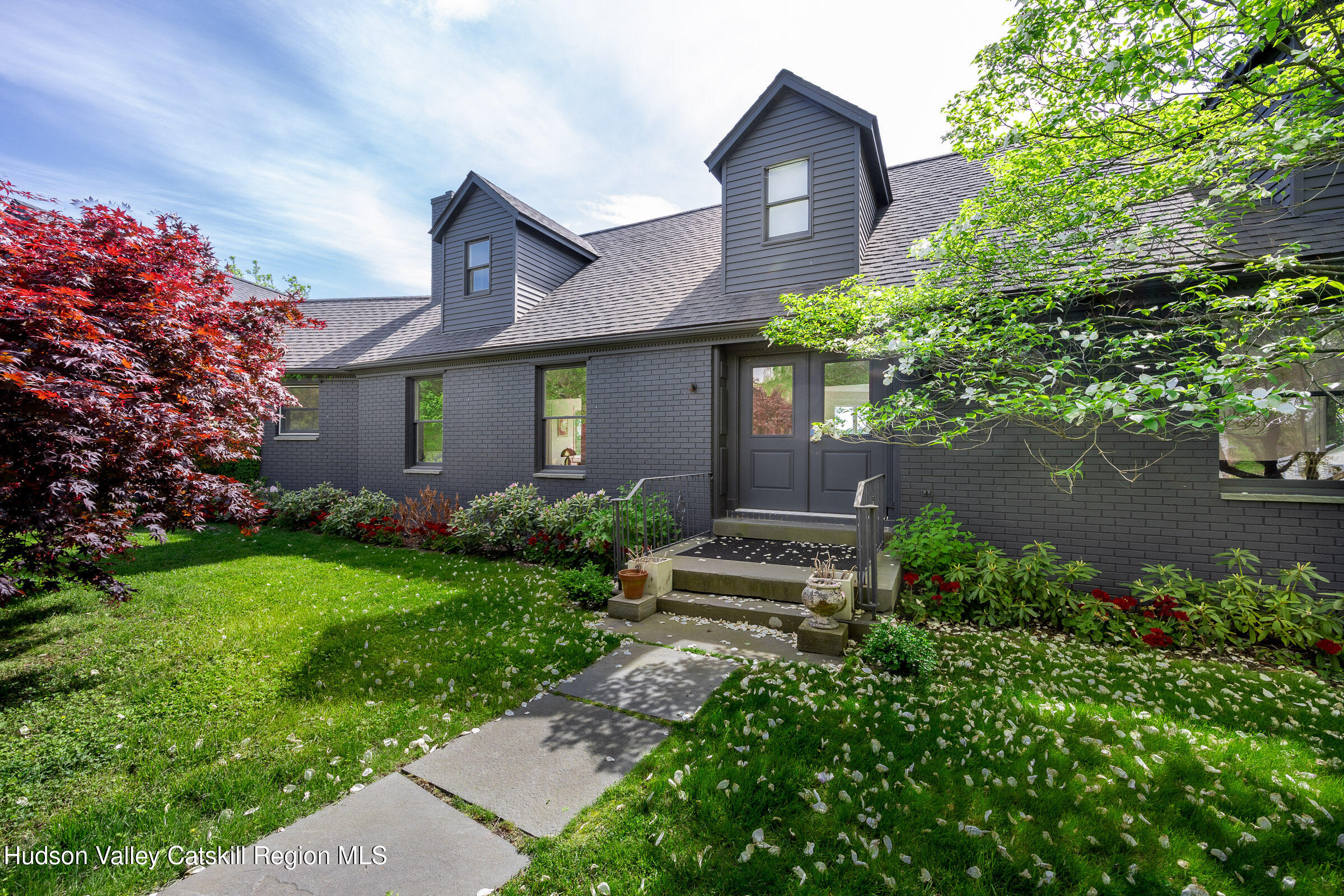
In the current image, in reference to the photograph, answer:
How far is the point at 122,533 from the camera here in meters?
4.05

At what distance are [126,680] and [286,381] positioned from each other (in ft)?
34.5

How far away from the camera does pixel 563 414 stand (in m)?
9.01

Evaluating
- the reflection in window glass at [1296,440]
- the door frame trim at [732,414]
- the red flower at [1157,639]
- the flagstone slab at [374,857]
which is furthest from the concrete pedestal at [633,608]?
the reflection in window glass at [1296,440]

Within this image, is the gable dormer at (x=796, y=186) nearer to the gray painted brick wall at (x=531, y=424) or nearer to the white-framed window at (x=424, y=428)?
the gray painted brick wall at (x=531, y=424)

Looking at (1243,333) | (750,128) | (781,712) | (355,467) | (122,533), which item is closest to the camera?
(781,712)

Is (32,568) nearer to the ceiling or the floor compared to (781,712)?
nearer to the ceiling

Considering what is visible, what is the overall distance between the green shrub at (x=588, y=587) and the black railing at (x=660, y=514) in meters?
0.26

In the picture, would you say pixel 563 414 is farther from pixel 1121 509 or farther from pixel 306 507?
pixel 1121 509

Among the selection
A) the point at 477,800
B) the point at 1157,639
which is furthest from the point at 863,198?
the point at 477,800

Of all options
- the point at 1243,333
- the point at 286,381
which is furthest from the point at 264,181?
the point at 1243,333

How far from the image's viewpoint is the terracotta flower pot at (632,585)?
5.14 metres

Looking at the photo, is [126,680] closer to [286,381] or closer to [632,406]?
[632,406]

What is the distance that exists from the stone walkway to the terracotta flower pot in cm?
133

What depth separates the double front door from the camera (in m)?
6.79
